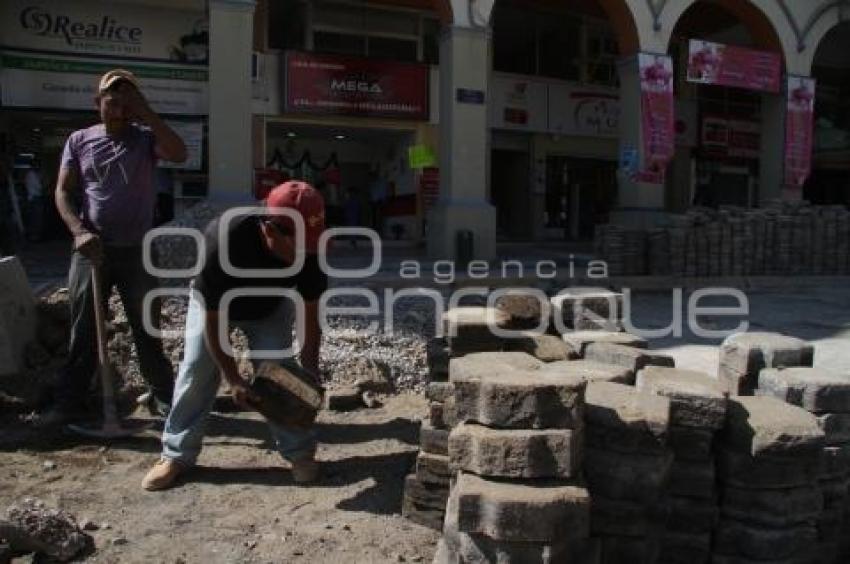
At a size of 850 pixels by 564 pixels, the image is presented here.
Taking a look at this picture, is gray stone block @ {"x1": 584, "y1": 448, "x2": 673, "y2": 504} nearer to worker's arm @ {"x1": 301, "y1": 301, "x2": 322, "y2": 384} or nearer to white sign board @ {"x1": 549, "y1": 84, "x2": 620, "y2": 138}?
worker's arm @ {"x1": 301, "y1": 301, "x2": 322, "y2": 384}

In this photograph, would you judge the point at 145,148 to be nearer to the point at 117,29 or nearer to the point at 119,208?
the point at 119,208

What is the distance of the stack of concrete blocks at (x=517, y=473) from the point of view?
2676 millimetres

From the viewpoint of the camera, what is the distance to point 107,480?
12.9 feet

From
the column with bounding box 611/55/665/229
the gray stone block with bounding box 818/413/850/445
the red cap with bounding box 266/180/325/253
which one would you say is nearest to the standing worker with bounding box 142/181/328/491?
the red cap with bounding box 266/180/325/253

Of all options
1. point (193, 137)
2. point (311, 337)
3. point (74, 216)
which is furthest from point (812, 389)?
point (193, 137)

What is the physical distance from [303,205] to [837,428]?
2524 millimetres

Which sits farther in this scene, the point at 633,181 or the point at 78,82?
the point at 78,82

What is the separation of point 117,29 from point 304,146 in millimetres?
4291

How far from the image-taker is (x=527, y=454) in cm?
279

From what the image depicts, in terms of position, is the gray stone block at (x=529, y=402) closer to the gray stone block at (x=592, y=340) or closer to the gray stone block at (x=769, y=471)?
the gray stone block at (x=769, y=471)

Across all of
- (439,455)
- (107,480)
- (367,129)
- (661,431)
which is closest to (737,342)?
(661,431)

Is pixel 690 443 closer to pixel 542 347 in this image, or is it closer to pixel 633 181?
pixel 542 347

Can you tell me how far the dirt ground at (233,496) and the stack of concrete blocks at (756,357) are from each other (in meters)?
1.74

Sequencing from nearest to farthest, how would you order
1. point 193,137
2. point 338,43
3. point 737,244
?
point 737,244, point 193,137, point 338,43
